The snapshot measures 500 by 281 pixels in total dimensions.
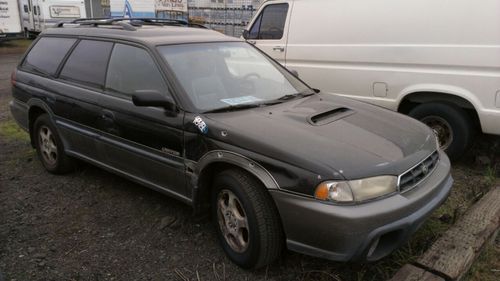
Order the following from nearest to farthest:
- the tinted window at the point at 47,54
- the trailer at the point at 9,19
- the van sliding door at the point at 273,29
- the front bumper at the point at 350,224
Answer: the front bumper at the point at 350,224
the tinted window at the point at 47,54
the van sliding door at the point at 273,29
the trailer at the point at 9,19

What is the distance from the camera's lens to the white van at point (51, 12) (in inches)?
771

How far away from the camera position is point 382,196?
2.73 m

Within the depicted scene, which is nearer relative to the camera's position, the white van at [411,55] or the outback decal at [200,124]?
the outback decal at [200,124]

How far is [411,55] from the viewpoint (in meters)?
5.21

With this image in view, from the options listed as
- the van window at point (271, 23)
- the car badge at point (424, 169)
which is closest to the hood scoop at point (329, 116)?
the car badge at point (424, 169)

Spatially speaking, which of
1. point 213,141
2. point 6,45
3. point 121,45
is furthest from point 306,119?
point 6,45

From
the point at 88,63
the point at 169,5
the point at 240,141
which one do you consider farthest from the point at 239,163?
the point at 169,5

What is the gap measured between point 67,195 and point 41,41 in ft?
5.89

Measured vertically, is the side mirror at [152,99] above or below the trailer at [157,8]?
above

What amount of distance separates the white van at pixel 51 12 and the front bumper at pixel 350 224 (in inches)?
746

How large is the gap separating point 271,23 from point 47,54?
3160mm

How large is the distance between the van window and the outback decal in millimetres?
3604

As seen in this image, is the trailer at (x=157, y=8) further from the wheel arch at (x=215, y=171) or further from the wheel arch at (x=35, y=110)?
the wheel arch at (x=215, y=171)

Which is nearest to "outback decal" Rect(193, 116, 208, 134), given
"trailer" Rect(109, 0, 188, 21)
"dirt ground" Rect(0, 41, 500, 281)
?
"dirt ground" Rect(0, 41, 500, 281)
